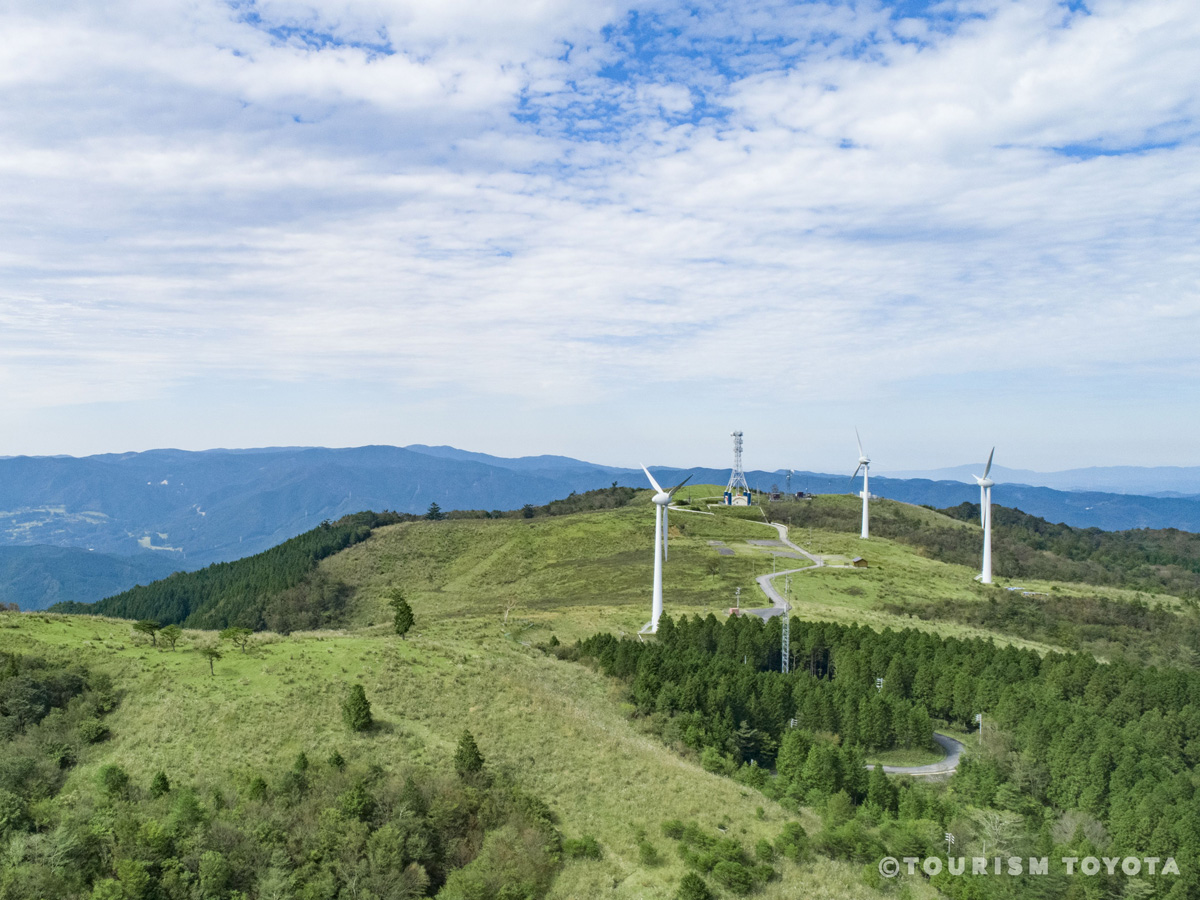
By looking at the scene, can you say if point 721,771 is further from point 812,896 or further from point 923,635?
point 923,635

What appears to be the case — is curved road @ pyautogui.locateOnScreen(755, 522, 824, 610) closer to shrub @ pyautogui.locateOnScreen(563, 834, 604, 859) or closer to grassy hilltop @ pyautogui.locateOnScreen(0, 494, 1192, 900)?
grassy hilltop @ pyautogui.locateOnScreen(0, 494, 1192, 900)

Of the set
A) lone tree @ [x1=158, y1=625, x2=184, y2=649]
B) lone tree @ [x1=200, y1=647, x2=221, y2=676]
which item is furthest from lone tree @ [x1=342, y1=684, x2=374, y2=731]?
lone tree @ [x1=158, y1=625, x2=184, y2=649]

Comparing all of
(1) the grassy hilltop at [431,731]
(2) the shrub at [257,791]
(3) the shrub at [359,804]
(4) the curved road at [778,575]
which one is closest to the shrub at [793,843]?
(1) the grassy hilltop at [431,731]

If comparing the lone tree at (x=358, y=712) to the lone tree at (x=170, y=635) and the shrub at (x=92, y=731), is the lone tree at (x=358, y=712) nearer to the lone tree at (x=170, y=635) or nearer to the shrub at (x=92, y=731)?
the shrub at (x=92, y=731)

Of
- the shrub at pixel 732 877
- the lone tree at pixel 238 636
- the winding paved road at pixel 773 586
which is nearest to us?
the shrub at pixel 732 877

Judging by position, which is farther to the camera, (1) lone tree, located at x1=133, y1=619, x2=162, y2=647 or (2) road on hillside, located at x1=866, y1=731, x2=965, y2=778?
(2) road on hillside, located at x1=866, y1=731, x2=965, y2=778

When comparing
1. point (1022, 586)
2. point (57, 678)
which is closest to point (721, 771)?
point (57, 678)
